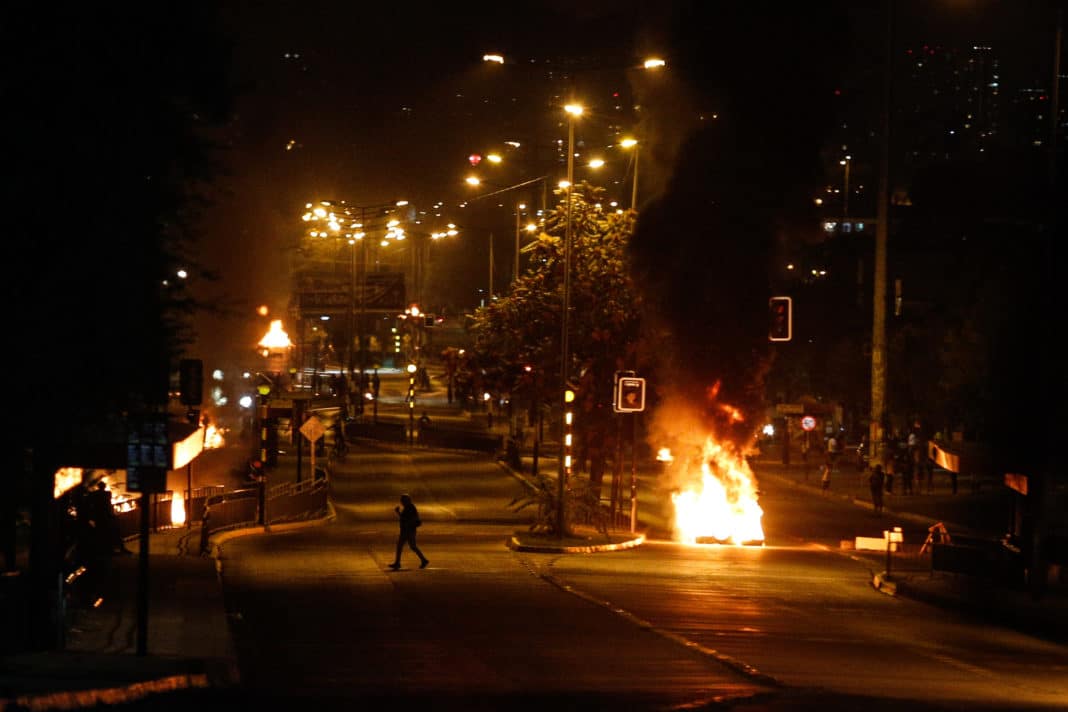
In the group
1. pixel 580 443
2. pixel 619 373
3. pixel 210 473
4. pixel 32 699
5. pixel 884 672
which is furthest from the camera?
pixel 210 473

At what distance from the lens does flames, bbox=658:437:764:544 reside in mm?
32594

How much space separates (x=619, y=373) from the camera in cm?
3008

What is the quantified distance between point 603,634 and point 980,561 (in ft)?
37.6

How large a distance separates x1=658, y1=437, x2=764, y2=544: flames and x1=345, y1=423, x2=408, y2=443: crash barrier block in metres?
28.7

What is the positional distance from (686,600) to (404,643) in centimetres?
613

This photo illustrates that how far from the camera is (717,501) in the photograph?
33.5 meters

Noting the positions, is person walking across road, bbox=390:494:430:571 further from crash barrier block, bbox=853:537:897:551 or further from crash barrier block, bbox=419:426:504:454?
crash barrier block, bbox=419:426:504:454

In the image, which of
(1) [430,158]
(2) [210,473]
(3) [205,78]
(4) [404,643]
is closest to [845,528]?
(2) [210,473]

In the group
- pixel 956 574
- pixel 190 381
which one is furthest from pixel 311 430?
pixel 190 381

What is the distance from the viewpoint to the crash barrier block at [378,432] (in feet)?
202

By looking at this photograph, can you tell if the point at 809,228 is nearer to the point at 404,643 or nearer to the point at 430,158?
the point at 404,643

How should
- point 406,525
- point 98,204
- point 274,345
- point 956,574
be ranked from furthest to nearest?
point 274,345 < point 956,574 < point 406,525 < point 98,204

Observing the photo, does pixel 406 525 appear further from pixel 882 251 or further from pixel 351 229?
pixel 351 229

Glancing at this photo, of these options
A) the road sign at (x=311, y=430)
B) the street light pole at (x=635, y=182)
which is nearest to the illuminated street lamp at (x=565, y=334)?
the street light pole at (x=635, y=182)
